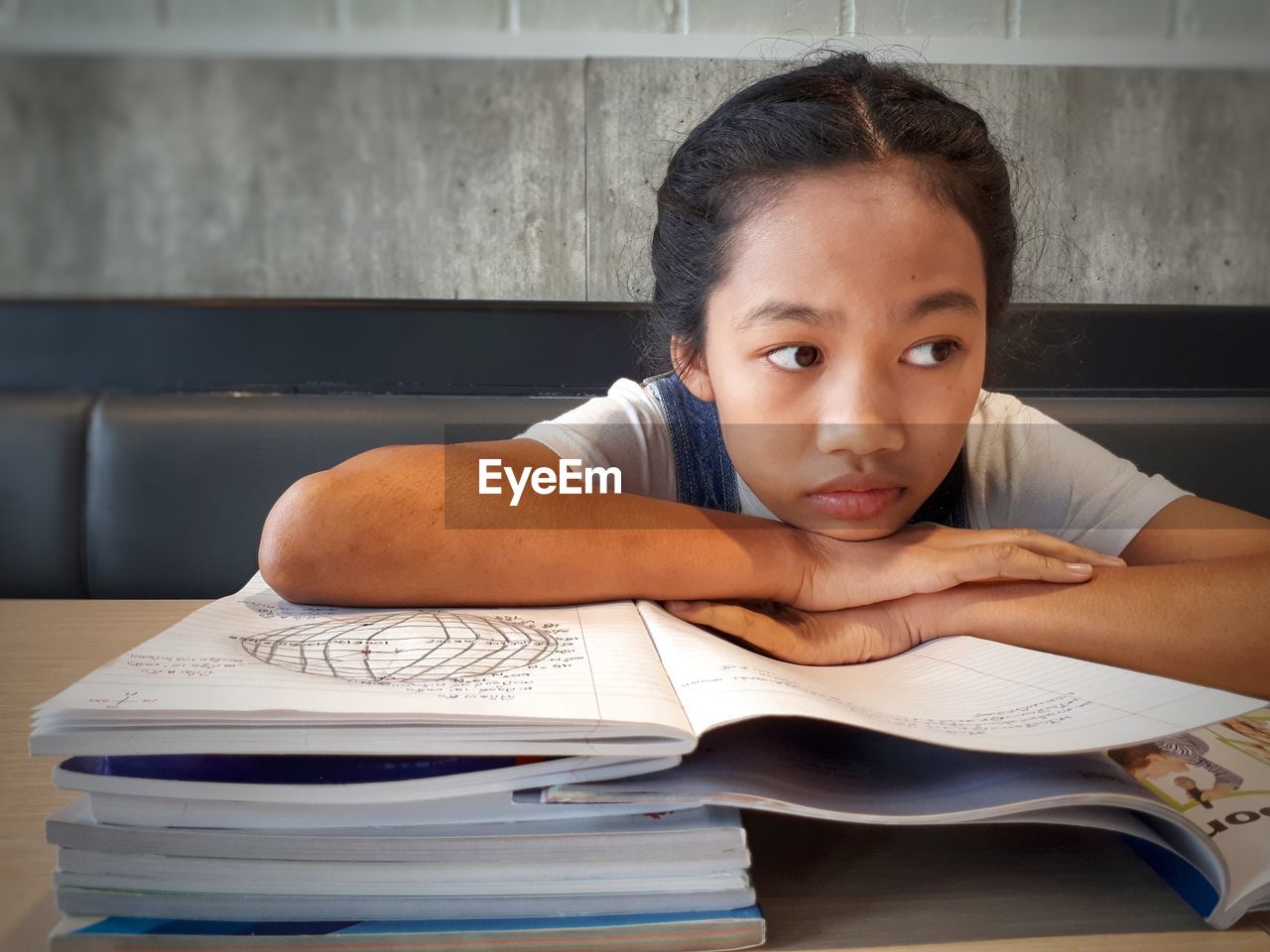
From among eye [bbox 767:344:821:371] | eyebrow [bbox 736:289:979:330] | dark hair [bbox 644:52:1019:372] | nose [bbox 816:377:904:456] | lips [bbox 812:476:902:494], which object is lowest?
lips [bbox 812:476:902:494]

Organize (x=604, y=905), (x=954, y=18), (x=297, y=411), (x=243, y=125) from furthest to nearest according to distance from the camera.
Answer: (x=297, y=411)
(x=243, y=125)
(x=954, y=18)
(x=604, y=905)

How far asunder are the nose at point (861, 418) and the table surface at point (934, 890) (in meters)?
0.19

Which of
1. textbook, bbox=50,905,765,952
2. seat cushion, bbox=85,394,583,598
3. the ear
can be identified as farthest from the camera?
seat cushion, bbox=85,394,583,598

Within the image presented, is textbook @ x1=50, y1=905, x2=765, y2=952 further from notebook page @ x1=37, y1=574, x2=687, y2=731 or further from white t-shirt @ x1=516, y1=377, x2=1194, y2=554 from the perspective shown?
white t-shirt @ x1=516, y1=377, x2=1194, y2=554

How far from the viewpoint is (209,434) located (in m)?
0.83

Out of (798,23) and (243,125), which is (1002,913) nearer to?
(798,23)

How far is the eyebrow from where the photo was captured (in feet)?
1.39

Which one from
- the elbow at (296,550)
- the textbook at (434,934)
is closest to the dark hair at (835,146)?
the elbow at (296,550)

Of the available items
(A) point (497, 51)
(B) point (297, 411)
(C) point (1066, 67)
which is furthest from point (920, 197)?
(B) point (297, 411)

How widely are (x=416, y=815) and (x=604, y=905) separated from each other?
0.16 feet

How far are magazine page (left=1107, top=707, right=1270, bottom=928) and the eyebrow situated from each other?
0.64ft

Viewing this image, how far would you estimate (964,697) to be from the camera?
297 mm

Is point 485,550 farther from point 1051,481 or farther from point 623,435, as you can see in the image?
point 1051,481

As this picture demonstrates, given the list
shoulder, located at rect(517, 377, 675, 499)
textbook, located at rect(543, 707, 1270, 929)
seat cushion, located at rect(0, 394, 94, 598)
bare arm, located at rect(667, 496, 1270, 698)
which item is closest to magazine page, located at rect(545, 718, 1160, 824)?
textbook, located at rect(543, 707, 1270, 929)
